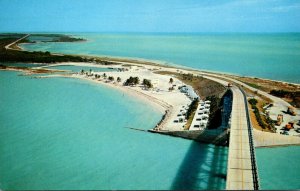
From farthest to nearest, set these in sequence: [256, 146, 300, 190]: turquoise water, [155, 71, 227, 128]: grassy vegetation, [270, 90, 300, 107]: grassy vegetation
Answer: [270, 90, 300, 107]: grassy vegetation → [155, 71, 227, 128]: grassy vegetation → [256, 146, 300, 190]: turquoise water

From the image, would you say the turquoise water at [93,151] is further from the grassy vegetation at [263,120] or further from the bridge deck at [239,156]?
the grassy vegetation at [263,120]

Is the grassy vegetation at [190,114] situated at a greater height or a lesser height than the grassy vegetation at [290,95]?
lesser

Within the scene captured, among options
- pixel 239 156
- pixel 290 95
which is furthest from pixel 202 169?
pixel 290 95

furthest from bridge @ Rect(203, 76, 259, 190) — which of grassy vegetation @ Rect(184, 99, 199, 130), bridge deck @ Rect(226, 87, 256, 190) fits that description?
grassy vegetation @ Rect(184, 99, 199, 130)

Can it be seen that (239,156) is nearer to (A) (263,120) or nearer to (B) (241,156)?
(B) (241,156)

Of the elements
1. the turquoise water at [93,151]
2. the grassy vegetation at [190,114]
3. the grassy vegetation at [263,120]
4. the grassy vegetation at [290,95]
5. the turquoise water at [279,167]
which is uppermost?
the grassy vegetation at [290,95]

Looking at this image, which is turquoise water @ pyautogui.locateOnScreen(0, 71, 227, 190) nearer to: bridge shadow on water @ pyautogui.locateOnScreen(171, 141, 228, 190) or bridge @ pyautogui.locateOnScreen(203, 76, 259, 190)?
bridge shadow on water @ pyautogui.locateOnScreen(171, 141, 228, 190)

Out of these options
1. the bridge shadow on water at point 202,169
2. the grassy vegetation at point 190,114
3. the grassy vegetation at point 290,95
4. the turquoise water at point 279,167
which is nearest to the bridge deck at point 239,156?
the bridge shadow on water at point 202,169

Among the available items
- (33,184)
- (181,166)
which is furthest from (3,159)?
(181,166)
